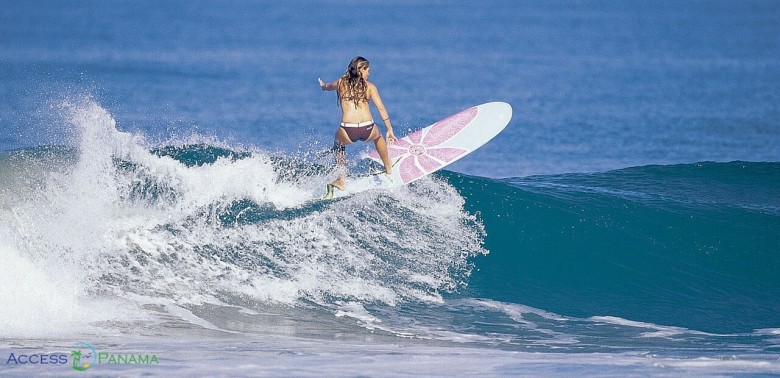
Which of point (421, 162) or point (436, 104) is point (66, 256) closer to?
point (421, 162)

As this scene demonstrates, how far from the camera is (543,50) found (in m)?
39.8

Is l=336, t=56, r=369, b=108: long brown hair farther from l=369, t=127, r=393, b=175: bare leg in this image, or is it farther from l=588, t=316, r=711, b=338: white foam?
l=588, t=316, r=711, b=338: white foam

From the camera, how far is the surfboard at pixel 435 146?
9445mm

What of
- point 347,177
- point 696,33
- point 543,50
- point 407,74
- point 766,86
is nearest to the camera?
point 347,177

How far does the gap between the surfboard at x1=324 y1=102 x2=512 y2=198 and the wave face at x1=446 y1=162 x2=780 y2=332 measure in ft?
1.97

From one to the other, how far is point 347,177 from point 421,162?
69 cm

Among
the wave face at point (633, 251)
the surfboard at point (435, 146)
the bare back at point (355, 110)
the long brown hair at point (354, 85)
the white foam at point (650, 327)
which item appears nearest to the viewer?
the white foam at point (650, 327)

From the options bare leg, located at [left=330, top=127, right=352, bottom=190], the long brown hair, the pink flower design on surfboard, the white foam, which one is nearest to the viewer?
the white foam

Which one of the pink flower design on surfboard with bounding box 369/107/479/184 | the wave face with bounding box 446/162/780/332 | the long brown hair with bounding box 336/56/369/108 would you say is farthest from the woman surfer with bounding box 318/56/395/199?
the wave face with bounding box 446/162/780/332

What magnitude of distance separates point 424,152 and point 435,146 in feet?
0.57

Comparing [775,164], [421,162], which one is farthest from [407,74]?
[421,162]

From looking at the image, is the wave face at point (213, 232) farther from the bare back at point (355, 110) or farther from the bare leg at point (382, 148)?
the bare back at point (355, 110)

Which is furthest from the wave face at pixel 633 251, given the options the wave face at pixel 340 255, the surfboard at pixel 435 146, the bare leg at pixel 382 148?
the bare leg at pixel 382 148

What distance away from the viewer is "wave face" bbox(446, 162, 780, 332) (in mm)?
8930
